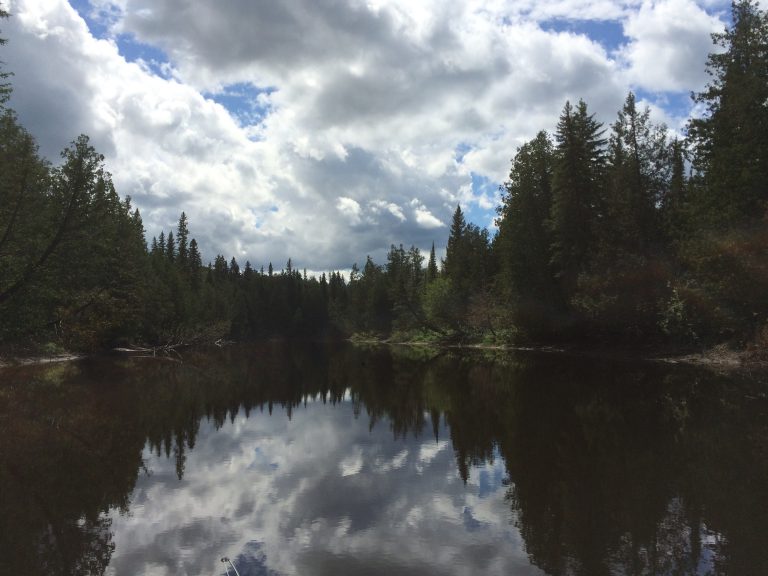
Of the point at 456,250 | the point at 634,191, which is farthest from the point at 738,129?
the point at 456,250

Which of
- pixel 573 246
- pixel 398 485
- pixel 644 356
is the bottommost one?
pixel 398 485

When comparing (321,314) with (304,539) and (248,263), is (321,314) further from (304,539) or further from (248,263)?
(304,539)

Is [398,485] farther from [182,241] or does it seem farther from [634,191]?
[182,241]

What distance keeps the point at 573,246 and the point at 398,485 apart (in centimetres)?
3543

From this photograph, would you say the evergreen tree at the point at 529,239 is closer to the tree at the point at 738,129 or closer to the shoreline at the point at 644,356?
the shoreline at the point at 644,356

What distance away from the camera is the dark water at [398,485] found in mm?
6641

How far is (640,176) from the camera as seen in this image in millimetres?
39031

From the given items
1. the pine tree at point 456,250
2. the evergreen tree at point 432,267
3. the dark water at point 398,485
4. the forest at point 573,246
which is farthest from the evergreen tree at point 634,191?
the evergreen tree at point 432,267

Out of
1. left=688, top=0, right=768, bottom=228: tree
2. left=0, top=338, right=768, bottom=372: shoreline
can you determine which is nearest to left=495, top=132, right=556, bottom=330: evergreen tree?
left=0, top=338, right=768, bottom=372: shoreline

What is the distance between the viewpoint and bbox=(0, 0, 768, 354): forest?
2264cm

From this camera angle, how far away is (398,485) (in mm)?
10008

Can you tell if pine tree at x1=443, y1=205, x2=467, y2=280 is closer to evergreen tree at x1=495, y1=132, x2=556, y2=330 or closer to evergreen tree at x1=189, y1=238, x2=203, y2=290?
evergreen tree at x1=495, y1=132, x2=556, y2=330

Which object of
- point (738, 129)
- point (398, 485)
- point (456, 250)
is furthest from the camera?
point (456, 250)

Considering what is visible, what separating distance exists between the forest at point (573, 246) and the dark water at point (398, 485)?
7715 millimetres
